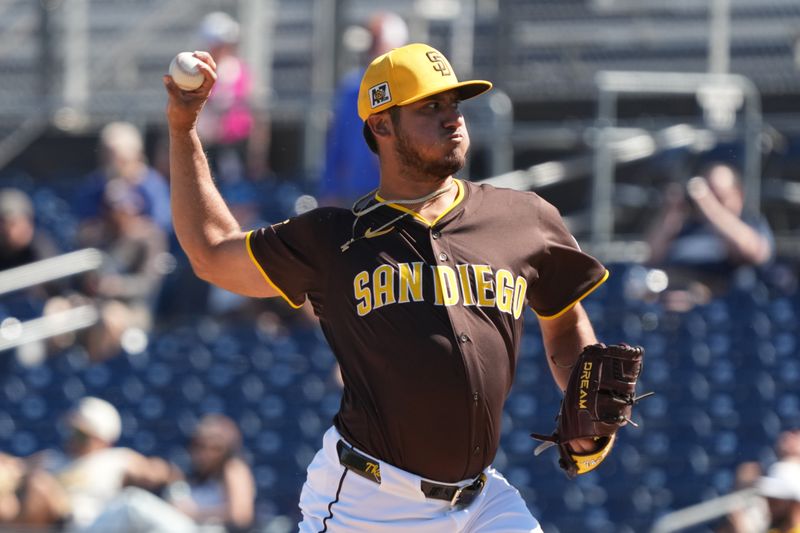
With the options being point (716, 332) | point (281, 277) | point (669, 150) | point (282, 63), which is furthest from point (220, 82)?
point (281, 277)

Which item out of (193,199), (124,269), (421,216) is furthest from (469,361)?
(124,269)

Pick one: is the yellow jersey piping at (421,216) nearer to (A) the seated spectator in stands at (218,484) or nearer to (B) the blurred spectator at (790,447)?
(B) the blurred spectator at (790,447)

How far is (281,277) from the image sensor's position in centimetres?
374

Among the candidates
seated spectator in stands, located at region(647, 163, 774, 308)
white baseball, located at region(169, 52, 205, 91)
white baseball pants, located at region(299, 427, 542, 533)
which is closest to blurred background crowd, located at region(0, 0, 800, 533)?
seated spectator in stands, located at region(647, 163, 774, 308)

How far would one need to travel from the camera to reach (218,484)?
773 centimetres

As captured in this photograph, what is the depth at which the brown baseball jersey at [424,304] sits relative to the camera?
3592 mm

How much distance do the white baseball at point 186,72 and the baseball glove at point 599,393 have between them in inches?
48.8

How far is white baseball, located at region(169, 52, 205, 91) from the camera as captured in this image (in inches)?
145

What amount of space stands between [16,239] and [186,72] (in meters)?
6.21

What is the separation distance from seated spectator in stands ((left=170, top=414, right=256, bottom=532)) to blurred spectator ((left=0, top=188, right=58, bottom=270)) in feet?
7.89

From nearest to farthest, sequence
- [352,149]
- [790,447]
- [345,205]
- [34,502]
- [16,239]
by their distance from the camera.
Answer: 1. [790,447]
2. [34,502]
3. [345,205]
4. [352,149]
5. [16,239]

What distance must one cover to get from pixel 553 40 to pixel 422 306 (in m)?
6.60

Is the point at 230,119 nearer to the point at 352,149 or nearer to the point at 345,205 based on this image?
the point at 352,149

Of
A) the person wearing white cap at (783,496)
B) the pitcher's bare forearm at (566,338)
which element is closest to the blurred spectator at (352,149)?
the person wearing white cap at (783,496)
